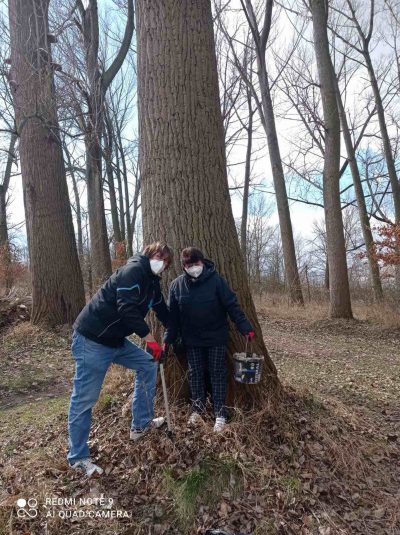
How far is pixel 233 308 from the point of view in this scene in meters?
3.91

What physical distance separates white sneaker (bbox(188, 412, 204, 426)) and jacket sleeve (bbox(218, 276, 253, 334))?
81cm

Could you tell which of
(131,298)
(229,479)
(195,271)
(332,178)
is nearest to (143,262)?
(131,298)

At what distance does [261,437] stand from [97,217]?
11371 mm

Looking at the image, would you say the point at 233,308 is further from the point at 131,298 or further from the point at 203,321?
the point at 131,298

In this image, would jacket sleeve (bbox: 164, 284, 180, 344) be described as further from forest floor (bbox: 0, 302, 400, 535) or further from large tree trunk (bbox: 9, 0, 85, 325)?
large tree trunk (bbox: 9, 0, 85, 325)

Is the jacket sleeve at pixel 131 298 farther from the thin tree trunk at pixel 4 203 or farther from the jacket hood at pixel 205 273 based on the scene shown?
the thin tree trunk at pixel 4 203

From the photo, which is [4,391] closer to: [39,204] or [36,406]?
[36,406]

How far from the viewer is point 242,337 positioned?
14.0 feet

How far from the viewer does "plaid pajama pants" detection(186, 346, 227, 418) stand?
396cm

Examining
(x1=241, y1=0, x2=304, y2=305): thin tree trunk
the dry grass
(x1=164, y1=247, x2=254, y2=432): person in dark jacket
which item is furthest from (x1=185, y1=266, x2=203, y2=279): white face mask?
(x1=241, y1=0, x2=304, y2=305): thin tree trunk

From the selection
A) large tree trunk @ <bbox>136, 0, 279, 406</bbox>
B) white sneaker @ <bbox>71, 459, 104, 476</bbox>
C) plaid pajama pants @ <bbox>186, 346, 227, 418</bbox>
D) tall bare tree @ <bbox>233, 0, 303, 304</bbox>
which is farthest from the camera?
tall bare tree @ <bbox>233, 0, 303, 304</bbox>

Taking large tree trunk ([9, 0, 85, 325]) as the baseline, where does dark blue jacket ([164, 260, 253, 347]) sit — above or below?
below

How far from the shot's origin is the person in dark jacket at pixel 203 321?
3.91 meters

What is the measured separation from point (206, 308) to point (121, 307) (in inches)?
32.1
